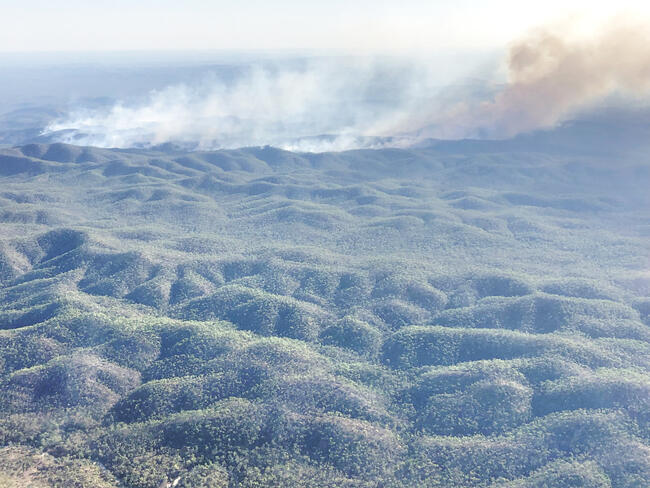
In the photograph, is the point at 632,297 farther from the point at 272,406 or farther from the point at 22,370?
the point at 22,370

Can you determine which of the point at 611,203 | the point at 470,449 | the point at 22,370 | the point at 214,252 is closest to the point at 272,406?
the point at 470,449

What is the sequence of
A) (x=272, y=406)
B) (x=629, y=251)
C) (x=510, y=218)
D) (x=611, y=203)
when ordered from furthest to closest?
(x=611, y=203) < (x=510, y=218) < (x=629, y=251) < (x=272, y=406)

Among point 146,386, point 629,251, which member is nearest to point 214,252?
point 146,386

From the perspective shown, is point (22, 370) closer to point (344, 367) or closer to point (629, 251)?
point (344, 367)

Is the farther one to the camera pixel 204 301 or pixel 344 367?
pixel 204 301

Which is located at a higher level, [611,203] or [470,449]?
[611,203]

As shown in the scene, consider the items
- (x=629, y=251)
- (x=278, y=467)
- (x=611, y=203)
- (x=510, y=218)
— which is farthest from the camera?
(x=611, y=203)
